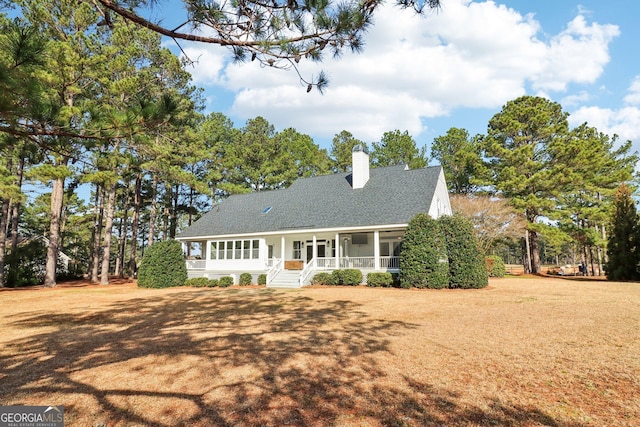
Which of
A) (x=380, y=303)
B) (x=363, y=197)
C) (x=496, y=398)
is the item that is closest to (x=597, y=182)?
(x=363, y=197)

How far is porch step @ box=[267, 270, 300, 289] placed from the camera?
2012cm

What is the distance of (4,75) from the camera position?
181 inches

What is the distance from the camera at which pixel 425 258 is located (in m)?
16.5

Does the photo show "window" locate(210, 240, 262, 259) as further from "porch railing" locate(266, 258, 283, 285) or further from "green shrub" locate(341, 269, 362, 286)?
"green shrub" locate(341, 269, 362, 286)

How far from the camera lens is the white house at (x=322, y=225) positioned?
2070 cm

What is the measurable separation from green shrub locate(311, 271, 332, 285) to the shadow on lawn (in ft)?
35.4

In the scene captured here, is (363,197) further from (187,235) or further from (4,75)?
(4,75)

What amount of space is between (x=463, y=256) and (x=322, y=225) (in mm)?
8655

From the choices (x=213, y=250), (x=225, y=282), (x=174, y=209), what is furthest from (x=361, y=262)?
(x=174, y=209)

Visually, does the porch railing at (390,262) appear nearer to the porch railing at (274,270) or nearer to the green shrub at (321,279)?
the green shrub at (321,279)

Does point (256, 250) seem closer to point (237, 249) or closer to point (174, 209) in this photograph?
point (237, 249)

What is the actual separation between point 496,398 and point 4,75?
7363 mm

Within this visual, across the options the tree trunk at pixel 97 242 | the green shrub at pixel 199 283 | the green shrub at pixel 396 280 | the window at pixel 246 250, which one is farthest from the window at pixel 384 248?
the tree trunk at pixel 97 242

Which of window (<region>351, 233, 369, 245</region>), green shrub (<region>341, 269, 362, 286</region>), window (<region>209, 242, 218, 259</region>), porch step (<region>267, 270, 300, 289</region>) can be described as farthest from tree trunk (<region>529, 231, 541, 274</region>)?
window (<region>209, 242, 218, 259</region>)
